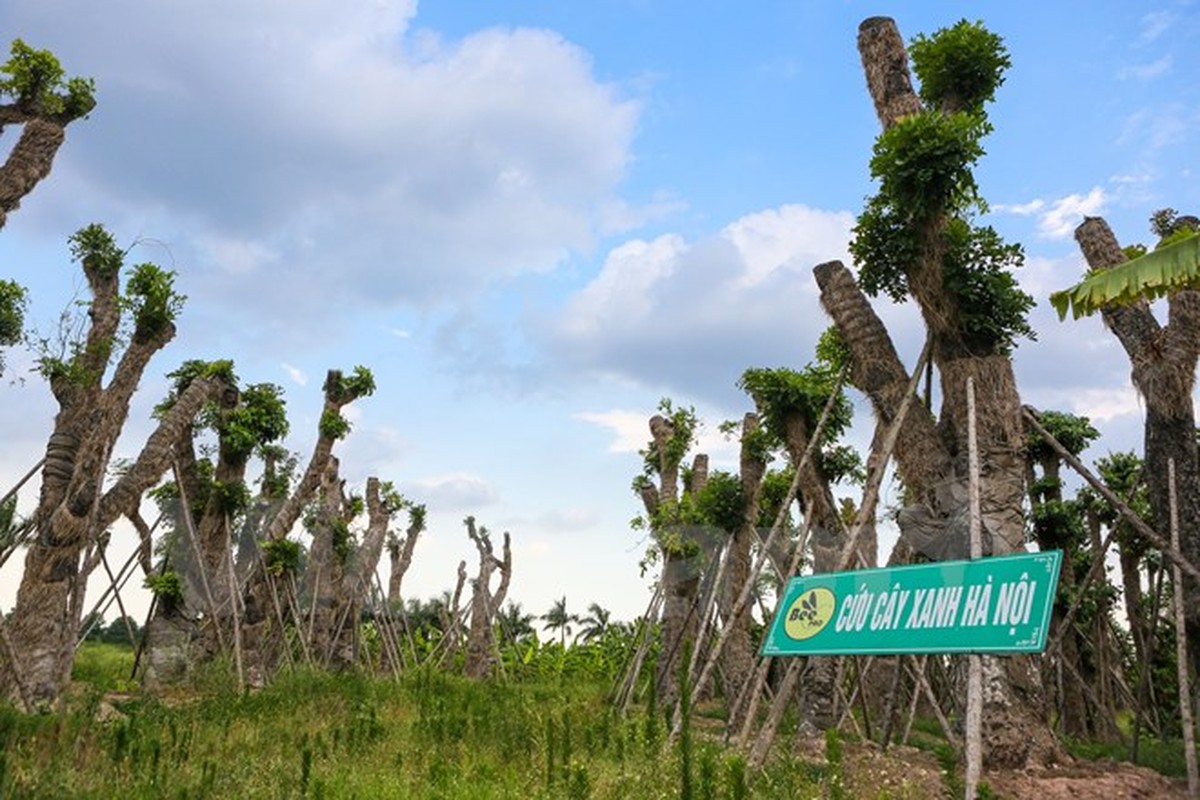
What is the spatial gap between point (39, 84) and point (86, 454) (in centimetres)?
489

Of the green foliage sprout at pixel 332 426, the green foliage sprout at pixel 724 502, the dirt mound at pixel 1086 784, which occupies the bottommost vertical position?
the dirt mound at pixel 1086 784

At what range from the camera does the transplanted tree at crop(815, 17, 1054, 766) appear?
9.53 m

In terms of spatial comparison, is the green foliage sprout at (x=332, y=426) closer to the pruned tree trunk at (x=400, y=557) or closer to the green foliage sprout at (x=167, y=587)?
the green foliage sprout at (x=167, y=587)

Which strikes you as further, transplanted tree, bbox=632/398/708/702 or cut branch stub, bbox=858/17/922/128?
transplanted tree, bbox=632/398/708/702

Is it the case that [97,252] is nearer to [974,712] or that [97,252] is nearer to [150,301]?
[150,301]

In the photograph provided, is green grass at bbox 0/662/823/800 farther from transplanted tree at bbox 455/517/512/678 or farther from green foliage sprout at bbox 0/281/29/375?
transplanted tree at bbox 455/517/512/678

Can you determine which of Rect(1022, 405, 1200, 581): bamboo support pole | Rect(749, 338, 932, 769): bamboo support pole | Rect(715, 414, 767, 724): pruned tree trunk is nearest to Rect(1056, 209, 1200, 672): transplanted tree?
Rect(1022, 405, 1200, 581): bamboo support pole

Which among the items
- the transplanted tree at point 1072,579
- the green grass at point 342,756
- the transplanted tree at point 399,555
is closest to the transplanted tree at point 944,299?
the green grass at point 342,756

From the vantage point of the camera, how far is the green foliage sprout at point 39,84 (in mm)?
11953

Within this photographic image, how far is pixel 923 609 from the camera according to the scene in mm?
6445

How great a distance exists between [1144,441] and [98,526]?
13668 mm

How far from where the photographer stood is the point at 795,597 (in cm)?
757

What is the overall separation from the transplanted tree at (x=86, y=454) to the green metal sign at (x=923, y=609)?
31.5 feet

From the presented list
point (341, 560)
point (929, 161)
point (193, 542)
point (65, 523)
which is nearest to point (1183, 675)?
point (929, 161)
